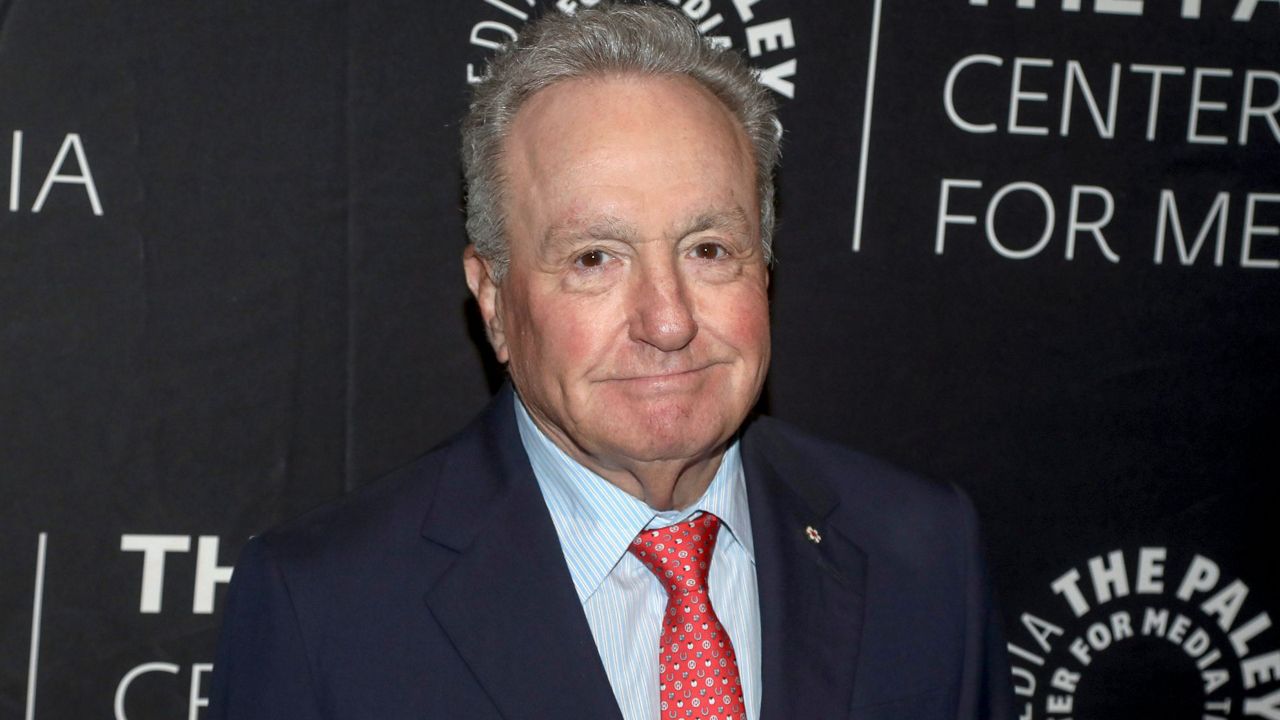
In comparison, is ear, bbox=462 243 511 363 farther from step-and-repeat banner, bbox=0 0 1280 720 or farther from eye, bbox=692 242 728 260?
step-and-repeat banner, bbox=0 0 1280 720

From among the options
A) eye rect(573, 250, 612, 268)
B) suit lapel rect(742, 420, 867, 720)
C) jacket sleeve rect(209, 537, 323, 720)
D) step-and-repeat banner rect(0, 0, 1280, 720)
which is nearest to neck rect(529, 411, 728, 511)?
suit lapel rect(742, 420, 867, 720)

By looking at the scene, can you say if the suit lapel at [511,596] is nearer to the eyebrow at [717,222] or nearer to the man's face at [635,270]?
the man's face at [635,270]

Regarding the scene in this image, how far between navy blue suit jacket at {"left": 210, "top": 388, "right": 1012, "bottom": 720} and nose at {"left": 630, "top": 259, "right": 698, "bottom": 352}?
277 mm

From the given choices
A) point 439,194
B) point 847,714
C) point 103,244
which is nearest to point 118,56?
point 103,244

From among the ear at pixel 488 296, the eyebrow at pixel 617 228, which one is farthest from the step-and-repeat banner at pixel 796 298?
the eyebrow at pixel 617 228

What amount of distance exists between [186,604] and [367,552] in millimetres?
758

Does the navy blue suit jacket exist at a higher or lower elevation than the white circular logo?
higher

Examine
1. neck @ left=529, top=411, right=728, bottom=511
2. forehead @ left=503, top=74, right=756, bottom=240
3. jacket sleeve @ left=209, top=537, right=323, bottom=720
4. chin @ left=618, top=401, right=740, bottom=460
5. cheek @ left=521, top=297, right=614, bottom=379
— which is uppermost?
forehead @ left=503, top=74, right=756, bottom=240

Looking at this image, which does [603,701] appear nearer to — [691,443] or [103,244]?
[691,443]

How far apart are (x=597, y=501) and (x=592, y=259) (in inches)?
11.6

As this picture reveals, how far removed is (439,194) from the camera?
6.98 feet

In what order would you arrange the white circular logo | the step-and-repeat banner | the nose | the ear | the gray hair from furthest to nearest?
1. the white circular logo
2. the step-and-repeat banner
3. the ear
4. the gray hair
5. the nose

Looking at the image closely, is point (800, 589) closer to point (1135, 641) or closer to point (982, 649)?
point (982, 649)

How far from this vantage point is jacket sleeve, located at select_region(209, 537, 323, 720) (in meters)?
1.44
